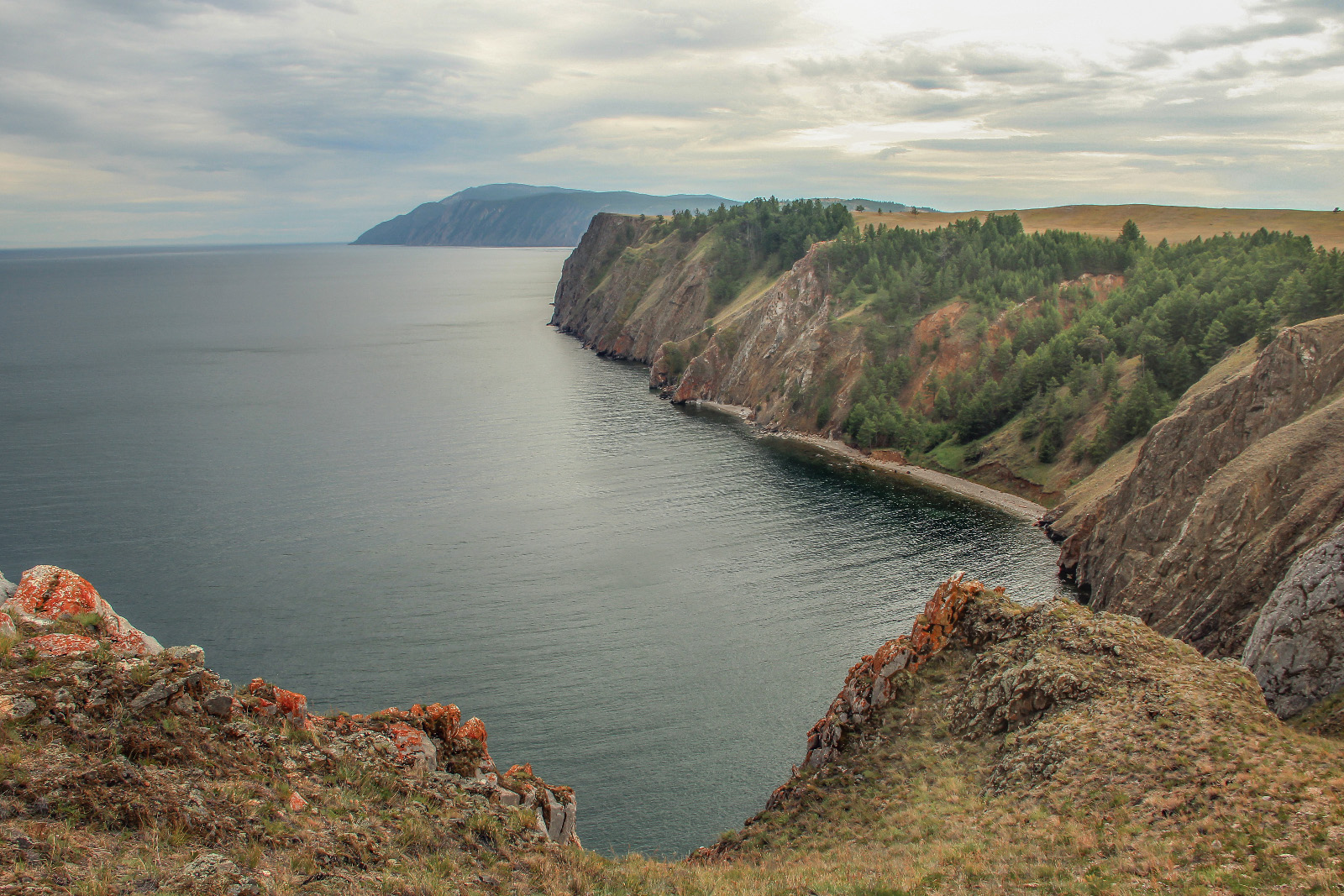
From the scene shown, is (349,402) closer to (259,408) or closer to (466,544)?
(259,408)

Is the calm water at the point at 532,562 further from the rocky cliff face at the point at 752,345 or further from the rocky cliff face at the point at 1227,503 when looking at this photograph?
the rocky cliff face at the point at 752,345

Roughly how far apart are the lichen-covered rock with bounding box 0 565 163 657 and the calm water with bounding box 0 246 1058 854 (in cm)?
2153

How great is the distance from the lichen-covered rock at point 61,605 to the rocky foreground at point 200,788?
0.18 ft

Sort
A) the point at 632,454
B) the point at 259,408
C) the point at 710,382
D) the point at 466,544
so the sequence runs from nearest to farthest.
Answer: the point at 466,544 < the point at 632,454 < the point at 259,408 < the point at 710,382

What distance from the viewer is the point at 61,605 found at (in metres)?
21.9

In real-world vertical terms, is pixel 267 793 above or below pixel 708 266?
below

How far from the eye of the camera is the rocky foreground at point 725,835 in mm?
16938

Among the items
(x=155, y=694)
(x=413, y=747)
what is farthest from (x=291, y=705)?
(x=155, y=694)

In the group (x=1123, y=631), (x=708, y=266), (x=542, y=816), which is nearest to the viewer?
(x=542, y=816)

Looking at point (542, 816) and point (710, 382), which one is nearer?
point (542, 816)

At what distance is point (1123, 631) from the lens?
32812 mm

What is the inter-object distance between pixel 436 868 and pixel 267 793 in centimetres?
430

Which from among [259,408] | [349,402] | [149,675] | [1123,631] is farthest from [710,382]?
[149,675]

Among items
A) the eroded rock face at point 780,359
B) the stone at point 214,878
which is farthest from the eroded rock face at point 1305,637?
the eroded rock face at point 780,359
